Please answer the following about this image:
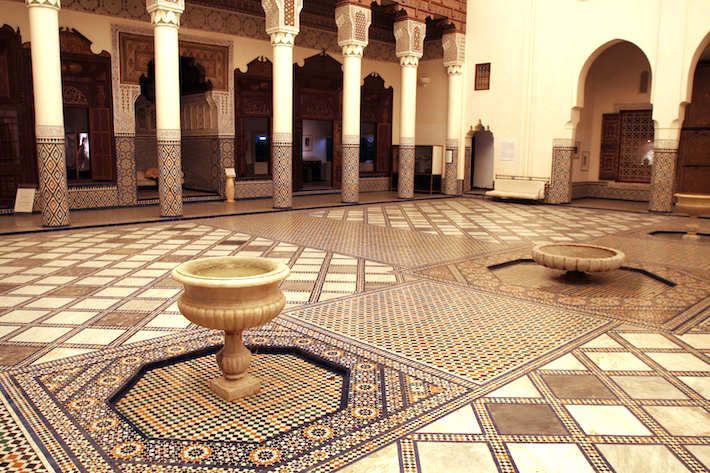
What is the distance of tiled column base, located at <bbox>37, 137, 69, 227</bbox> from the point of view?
6.45 m

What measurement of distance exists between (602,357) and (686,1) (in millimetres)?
7957

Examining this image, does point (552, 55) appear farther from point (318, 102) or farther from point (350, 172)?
point (318, 102)

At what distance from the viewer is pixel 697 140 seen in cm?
1048

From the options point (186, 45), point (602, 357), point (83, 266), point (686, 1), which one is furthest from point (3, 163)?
point (686, 1)

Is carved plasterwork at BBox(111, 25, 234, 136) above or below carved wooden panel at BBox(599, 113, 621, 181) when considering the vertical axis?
above

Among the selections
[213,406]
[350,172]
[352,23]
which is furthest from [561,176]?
[213,406]

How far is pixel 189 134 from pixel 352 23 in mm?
3797

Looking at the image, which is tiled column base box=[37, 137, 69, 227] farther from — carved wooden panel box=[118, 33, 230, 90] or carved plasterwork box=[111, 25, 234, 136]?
carved wooden panel box=[118, 33, 230, 90]

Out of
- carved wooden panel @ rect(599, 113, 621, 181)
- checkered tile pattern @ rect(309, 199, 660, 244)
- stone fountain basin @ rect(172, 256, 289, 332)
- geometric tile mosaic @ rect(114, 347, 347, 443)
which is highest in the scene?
carved wooden panel @ rect(599, 113, 621, 181)

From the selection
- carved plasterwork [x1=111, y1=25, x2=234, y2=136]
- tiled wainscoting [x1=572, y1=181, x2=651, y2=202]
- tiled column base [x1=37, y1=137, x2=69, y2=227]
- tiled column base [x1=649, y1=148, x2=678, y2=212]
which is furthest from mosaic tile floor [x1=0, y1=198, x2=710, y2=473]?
tiled wainscoting [x1=572, y1=181, x2=651, y2=202]

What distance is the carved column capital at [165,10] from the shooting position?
7094mm

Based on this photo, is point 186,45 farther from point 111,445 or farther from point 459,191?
point 111,445

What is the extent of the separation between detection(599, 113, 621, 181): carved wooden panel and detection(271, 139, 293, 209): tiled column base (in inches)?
253

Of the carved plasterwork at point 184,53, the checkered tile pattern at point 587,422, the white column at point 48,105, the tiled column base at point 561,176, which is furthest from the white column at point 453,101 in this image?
the checkered tile pattern at point 587,422
